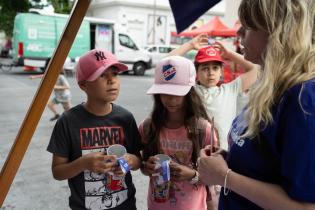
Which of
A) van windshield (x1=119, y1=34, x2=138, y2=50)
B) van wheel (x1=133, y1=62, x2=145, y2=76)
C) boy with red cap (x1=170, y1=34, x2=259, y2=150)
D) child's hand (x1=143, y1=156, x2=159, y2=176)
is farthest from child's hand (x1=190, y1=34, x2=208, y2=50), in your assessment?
van wheel (x1=133, y1=62, x2=145, y2=76)

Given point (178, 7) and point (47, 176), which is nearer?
point (178, 7)

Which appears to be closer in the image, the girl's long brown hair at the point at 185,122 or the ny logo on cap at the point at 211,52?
the girl's long brown hair at the point at 185,122

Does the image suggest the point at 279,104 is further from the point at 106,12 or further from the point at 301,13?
the point at 106,12

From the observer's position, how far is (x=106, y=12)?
121 feet

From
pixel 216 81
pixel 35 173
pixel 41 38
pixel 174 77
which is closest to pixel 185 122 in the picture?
pixel 174 77

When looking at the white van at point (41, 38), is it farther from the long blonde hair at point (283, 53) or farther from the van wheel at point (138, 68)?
the long blonde hair at point (283, 53)

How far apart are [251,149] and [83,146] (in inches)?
42.0

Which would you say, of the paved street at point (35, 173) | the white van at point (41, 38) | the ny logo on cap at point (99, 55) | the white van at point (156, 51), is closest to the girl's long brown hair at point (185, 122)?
the ny logo on cap at point (99, 55)

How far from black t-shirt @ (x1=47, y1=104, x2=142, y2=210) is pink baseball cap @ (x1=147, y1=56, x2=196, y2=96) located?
0.34 metres

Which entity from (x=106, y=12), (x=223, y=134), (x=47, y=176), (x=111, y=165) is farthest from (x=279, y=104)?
(x=106, y=12)

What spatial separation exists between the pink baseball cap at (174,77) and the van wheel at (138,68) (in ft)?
55.6

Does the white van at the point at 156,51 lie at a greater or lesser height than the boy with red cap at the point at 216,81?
lesser

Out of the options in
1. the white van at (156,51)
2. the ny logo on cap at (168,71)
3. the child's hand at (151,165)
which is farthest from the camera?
the white van at (156,51)

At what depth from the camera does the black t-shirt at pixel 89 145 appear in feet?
6.33
